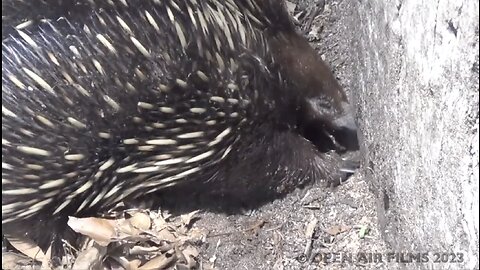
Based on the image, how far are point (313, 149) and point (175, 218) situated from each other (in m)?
0.54

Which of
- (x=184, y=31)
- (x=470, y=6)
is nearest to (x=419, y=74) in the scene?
(x=470, y=6)

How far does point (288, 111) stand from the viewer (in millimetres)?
2521

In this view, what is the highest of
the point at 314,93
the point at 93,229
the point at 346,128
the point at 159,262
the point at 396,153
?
the point at 314,93

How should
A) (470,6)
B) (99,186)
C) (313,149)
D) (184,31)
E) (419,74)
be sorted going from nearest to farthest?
(470,6) → (419,74) → (184,31) → (99,186) → (313,149)

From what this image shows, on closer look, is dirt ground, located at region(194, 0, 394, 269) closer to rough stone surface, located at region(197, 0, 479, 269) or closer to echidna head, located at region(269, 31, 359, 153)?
rough stone surface, located at region(197, 0, 479, 269)

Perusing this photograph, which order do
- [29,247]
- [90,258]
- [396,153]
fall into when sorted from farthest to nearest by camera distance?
[29,247] < [90,258] < [396,153]

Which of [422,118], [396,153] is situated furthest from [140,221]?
[422,118]

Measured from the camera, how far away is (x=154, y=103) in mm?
2199

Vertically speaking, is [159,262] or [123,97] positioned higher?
[123,97]

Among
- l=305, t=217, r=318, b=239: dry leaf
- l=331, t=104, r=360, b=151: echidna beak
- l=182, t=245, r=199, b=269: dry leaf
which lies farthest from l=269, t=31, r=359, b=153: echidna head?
l=182, t=245, r=199, b=269: dry leaf

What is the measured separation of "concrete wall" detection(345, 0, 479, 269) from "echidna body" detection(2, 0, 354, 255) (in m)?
0.26

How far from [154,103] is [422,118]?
0.78m

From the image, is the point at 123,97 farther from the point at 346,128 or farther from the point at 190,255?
the point at 346,128

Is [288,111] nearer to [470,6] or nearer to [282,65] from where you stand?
[282,65]
